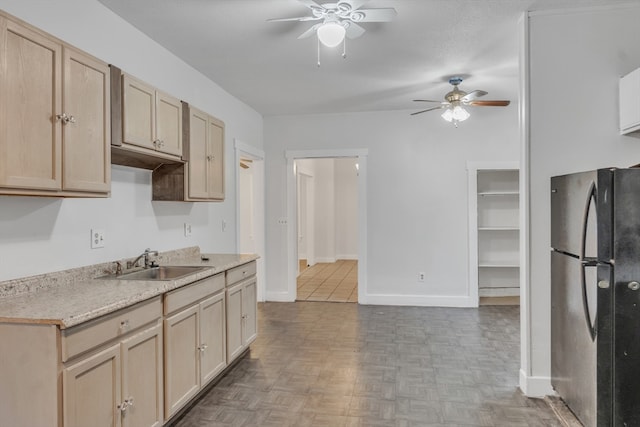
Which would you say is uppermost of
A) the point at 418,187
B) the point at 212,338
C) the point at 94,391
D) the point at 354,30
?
the point at 354,30

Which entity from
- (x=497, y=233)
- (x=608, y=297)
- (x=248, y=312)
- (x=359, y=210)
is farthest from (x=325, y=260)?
(x=608, y=297)

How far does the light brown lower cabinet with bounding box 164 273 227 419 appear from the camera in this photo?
2383 millimetres

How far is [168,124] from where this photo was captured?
2.92 metres

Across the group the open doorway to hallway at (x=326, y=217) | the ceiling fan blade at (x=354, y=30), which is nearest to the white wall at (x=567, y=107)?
the ceiling fan blade at (x=354, y=30)

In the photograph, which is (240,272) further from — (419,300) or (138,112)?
(419,300)

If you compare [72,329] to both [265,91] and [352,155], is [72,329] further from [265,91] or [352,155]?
[352,155]

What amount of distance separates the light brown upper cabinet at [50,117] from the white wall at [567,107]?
8.93 feet

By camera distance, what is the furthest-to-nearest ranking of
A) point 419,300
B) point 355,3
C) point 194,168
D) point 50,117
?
point 419,300
point 194,168
point 355,3
point 50,117

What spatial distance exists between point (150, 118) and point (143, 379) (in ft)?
5.20

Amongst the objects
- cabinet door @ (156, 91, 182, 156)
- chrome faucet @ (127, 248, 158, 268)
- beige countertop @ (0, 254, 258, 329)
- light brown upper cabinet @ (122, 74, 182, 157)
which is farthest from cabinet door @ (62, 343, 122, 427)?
cabinet door @ (156, 91, 182, 156)

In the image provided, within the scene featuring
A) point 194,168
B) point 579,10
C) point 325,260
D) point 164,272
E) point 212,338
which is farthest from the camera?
point 325,260

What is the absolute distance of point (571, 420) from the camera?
2.52 metres

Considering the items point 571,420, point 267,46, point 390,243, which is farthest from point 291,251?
point 571,420

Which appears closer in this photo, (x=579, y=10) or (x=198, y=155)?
(x=579, y=10)
